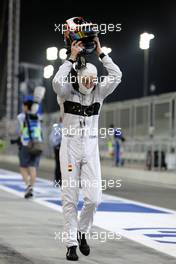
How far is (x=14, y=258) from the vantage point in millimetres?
6512

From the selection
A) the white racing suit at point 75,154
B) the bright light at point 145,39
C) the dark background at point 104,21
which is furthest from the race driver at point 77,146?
the dark background at point 104,21

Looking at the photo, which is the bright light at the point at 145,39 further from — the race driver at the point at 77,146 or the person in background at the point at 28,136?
the race driver at the point at 77,146

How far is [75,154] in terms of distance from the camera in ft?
21.9

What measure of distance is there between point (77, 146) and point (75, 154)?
3.2 inches

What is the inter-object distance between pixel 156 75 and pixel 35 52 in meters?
22.4

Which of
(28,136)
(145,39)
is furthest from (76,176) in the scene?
(145,39)

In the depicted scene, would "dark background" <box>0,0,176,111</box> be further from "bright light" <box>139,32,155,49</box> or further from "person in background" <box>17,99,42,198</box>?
"person in background" <box>17,99,42,198</box>

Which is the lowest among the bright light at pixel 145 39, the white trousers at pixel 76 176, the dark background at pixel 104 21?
the white trousers at pixel 76 176

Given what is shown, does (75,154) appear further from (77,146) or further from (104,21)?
(104,21)

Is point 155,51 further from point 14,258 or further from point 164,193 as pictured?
point 14,258

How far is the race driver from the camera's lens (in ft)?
21.9

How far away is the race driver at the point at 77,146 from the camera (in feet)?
21.9

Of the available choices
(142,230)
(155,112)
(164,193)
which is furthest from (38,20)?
(142,230)

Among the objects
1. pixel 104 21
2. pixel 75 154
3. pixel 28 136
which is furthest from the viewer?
pixel 104 21
